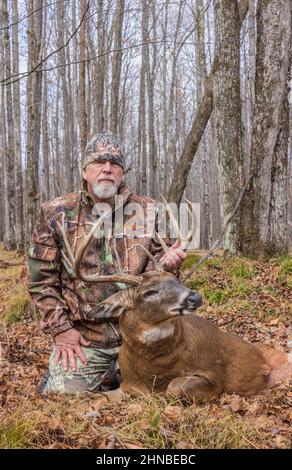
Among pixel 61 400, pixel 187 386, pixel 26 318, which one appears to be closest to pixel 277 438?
pixel 187 386

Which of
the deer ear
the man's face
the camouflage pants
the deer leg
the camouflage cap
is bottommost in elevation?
the camouflage pants

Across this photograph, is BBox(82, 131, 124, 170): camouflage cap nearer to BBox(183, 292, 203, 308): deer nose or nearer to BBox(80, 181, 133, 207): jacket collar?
BBox(80, 181, 133, 207): jacket collar

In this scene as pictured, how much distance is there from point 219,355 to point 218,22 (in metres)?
6.55

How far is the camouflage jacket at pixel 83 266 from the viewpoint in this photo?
4.87 metres

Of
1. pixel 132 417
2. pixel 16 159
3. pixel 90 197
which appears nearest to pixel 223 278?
pixel 90 197

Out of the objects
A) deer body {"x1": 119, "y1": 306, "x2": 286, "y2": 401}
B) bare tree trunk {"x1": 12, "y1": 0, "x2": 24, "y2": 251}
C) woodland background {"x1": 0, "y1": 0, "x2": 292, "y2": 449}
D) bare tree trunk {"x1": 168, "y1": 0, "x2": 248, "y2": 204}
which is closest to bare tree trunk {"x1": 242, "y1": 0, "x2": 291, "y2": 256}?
woodland background {"x1": 0, "y1": 0, "x2": 292, "y2": 449}

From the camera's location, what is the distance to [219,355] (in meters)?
4.38

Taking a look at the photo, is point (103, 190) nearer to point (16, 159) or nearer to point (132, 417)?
point (132, 417)

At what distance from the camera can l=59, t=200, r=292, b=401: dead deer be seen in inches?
153

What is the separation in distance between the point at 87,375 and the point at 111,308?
100 cm

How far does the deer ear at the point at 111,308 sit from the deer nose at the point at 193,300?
538mm

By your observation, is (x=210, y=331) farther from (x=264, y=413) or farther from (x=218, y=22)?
(x=218, y=22)

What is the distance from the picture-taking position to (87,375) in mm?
4789

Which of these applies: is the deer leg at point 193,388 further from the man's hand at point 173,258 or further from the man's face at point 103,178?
the man's face at point 103,178
